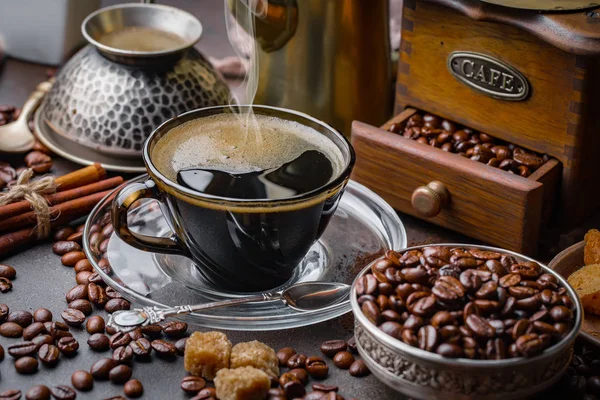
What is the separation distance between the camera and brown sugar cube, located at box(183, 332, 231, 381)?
1273 mm

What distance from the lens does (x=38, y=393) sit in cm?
124

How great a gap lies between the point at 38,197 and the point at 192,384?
0.56 m

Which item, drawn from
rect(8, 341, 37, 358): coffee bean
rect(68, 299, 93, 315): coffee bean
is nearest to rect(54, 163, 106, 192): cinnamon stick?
→ rect(68, 299, 93, 315): coffee bean

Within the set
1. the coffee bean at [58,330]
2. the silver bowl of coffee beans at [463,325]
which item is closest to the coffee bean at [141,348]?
the coffee bean at [58,330]

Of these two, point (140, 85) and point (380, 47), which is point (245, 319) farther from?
point (380, 47)

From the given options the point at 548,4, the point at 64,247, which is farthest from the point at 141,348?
the point at 548,4

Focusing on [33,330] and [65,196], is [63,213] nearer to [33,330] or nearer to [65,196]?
[65,196]

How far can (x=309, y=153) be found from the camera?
149 centimetres

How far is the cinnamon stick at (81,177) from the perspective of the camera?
1.72 m

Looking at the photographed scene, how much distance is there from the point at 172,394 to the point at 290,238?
30cm

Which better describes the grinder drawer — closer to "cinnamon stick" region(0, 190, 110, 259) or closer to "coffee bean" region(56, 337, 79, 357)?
"cinnamon stick" region(0, 190, 110, 259)

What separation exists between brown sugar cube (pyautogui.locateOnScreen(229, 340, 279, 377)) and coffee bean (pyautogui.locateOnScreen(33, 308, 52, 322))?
0.32 meters

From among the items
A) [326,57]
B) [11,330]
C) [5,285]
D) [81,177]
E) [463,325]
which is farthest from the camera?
[326,57]

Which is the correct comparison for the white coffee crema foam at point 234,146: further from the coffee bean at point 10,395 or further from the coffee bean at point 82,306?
the coffee bean at point 10,395
